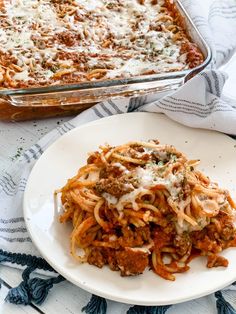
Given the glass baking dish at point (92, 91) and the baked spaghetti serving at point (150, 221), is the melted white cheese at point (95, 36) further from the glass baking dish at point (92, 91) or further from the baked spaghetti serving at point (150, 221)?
the baked spaghetti serving at point (150, 221)

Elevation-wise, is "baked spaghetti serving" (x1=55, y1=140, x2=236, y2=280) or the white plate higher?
"baked spaghetti serving" (x1=55, y1=140, x2=236, y2=280)

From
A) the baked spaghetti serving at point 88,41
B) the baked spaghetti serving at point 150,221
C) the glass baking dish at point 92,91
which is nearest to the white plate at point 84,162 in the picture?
the baked spaghetti serving at point 150,221

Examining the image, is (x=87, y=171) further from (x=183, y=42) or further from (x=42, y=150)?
(x=183, y=42)

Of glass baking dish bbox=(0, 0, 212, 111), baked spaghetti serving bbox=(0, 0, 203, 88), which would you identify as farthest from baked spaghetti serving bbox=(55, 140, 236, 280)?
baked spaghetti serving bbox=(0, 0, 203, 88)

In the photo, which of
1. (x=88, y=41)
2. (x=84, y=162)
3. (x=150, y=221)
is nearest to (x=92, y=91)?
(x=84, y=162)

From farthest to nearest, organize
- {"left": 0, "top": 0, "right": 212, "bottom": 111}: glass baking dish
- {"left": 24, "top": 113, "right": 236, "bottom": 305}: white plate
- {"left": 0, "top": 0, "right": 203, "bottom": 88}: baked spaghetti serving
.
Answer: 1. {"left": 0, "top": 0, "right": 203, "bottom": 88}: baked spaghetti serving
2. {"left": 0, "top": 0, "right": 212, "bottom": 111}: glass baking dish
3. {"left": 24, "top": 113, "right": 236, "bottom": 305}: white plate

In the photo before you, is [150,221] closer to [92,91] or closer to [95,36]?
[92,91]

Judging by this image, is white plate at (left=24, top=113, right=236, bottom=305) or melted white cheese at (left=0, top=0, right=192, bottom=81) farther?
melted white cheese at (left=0, top=0, right=192, bottom=81)

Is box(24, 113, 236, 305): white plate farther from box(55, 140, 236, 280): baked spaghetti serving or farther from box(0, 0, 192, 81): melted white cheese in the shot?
box(0, 0, 192, 81): melted white cheese
